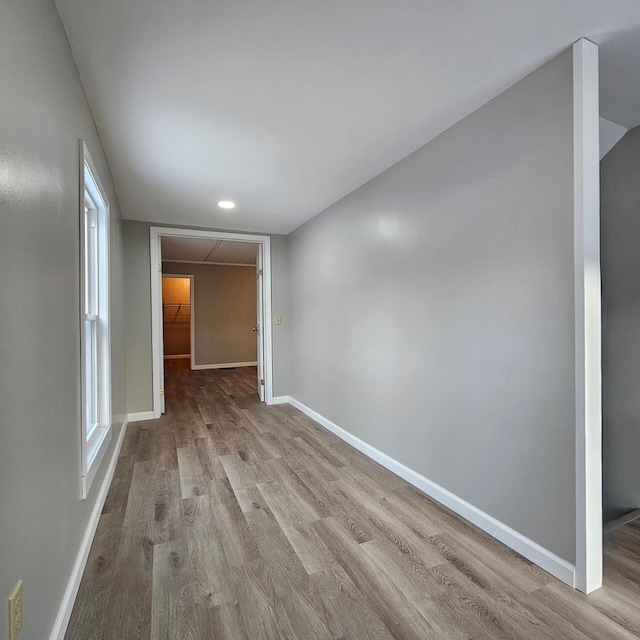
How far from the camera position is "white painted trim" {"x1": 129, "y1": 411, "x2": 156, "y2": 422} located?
4.04m

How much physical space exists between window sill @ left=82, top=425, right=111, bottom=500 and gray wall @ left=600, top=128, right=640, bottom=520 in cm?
295

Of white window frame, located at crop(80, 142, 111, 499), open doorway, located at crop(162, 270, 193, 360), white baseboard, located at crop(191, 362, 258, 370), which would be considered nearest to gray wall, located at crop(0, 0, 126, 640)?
white window frame, located at crop(80, 142, 111, 499)

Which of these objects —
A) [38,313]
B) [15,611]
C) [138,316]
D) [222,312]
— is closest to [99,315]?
[38,313]

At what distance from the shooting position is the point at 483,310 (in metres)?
1.96

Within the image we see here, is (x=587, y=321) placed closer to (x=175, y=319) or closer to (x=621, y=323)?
(x=621, y=323)

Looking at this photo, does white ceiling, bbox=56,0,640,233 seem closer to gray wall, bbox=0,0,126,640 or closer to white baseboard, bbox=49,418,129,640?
gray wall, bbox=0,0,126,640

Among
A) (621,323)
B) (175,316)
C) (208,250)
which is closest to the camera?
(621,323)

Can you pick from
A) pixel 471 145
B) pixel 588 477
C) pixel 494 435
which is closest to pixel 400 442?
pixel 494 435

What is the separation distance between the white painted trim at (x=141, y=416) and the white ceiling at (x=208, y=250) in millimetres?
2474

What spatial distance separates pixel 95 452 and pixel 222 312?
6.27 metres

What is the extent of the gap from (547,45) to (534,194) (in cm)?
60

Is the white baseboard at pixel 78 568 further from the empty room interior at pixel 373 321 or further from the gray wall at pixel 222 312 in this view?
the gray wall at pixel 222 312

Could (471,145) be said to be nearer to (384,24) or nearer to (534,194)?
(534,194)

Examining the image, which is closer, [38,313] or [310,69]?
[38,313]
